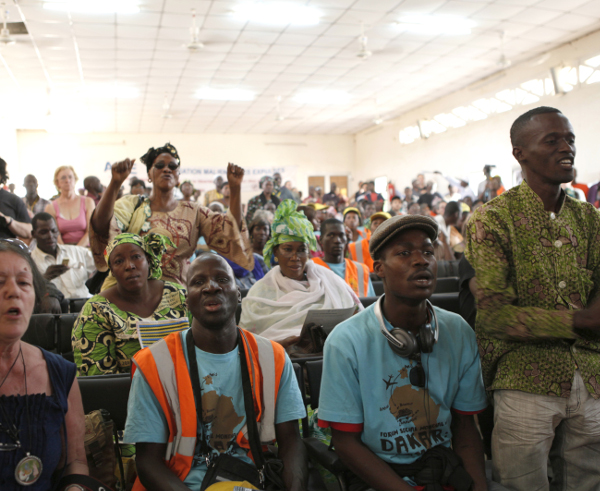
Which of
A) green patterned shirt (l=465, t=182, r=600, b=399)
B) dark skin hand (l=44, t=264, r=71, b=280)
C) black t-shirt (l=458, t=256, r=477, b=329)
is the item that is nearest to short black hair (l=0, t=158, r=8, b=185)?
dark skin hand (l=44, t=264, r=71, b=280)

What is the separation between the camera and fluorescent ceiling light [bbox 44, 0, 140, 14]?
Answer: 699 centimetres

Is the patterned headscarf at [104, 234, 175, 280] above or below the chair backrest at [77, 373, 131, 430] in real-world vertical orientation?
above

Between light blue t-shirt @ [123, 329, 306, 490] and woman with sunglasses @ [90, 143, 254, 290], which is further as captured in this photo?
woman with sunglasses @ [90, 143, 254, 290]

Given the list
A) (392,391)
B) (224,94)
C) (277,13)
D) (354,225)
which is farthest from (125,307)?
(224,94)

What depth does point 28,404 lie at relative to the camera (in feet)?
4.83

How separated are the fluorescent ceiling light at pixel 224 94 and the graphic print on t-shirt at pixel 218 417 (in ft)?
36.8

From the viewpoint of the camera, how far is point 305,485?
1608 mm

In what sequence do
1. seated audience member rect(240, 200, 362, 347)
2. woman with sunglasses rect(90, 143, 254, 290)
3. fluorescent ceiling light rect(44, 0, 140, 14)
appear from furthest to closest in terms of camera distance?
fluorescent ceiling light rect(44, 0, 140, 14), seated audience member rect(240, 200, 362, 347), woman with sunglasses rect(90, 143, 254, 290)

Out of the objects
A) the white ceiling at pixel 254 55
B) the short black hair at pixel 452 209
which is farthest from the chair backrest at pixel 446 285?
the white ceiling at pixel 254 55

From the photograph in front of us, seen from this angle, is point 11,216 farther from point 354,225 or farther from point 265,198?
point 265,198

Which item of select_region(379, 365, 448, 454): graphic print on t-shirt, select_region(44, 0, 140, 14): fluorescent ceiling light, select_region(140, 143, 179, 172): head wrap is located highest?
select_region(44, 0, 140, 14): fluorescent ceiling light

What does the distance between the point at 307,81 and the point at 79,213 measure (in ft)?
24.8

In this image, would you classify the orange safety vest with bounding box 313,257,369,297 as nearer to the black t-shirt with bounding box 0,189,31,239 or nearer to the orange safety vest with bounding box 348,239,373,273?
the orange safety vest with bounding box 348,239,373,273

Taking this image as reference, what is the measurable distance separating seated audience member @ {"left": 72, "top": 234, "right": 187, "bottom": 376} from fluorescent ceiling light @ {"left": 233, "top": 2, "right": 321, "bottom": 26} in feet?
18.8
